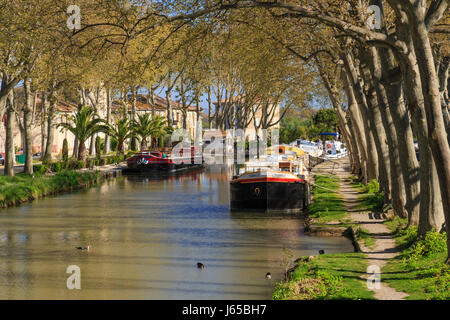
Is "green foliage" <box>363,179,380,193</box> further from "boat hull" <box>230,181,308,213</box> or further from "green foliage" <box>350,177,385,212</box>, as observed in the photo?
"boat hull" <box>230,181,308,213</box>

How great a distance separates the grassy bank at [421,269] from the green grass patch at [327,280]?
0.63 meters

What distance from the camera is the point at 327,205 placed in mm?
25062

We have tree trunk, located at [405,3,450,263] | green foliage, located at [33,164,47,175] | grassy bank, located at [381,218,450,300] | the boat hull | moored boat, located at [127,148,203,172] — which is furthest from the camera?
moored boat, located at [127,148,203,172]

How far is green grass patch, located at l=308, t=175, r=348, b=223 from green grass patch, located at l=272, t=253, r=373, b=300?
674 centimetres

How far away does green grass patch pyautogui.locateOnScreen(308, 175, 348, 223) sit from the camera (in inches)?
870

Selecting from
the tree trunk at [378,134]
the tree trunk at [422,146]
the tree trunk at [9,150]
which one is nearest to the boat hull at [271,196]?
the tree trunk at [378,134]

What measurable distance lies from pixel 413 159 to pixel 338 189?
1434 cm

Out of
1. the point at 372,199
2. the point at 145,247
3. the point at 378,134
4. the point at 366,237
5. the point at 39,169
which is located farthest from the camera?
the point at 39,169

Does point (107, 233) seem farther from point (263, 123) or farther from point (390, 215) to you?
point (263, 123)

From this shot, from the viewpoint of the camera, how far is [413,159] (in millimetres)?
17141

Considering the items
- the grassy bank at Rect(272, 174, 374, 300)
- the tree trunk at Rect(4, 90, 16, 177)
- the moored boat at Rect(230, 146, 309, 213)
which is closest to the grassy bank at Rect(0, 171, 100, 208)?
the tree trunk at Rect(4, 90, 16, 177)

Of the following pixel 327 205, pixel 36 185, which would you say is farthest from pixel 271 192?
pixel 36 185

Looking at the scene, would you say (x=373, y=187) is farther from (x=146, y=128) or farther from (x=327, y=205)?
(x=146, y=128)

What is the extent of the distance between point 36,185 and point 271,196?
11843 mm
